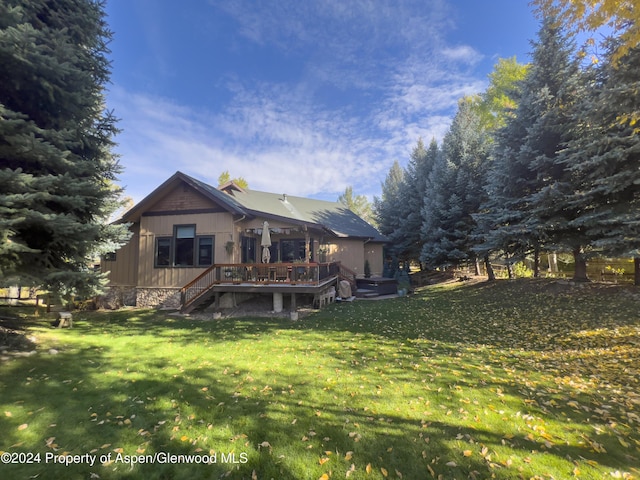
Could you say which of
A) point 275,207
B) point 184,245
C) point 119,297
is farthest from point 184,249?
point 275,207

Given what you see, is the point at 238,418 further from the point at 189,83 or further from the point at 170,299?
the point at 189,83

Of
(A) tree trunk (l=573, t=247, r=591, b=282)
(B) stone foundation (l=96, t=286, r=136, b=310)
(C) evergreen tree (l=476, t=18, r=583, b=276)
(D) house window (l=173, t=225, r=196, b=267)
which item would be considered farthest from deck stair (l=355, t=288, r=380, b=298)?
(B) stone foundation (l=96, t=286, r=136, b=310)

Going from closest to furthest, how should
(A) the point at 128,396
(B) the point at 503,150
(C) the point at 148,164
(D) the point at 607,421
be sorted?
1. (D) the point at 607,421
2. (A) the point at 128,396
3. (B) the point at 503,150
4. (C) the point at 148,164

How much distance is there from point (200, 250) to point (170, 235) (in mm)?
1795

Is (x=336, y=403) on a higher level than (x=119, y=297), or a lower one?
lower

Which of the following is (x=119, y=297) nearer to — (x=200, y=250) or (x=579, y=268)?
(x=200, y=250)

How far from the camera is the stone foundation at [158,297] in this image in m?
13.3

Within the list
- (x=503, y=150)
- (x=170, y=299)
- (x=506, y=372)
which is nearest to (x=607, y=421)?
(x=506, y=372)

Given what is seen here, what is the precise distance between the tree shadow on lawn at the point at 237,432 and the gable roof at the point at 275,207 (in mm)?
8578

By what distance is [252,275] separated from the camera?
11.6 meters

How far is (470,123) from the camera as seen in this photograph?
1842 centimetres

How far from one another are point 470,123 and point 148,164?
2591cm

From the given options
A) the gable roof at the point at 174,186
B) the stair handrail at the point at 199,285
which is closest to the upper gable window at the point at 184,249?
the stair handrail at the point at 199,285

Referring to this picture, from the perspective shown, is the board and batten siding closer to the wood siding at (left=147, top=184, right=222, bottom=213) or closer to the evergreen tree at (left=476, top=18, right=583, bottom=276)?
the wood siding at (left=147, top=184, right=222, bottom=213)
